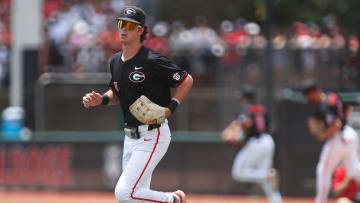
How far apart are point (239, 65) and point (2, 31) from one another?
6.40 meters

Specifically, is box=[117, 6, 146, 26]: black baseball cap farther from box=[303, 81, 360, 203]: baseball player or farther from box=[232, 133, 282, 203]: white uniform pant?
box=[232, 133, 282, 203]: white uniform pant

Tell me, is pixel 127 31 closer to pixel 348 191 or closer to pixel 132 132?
pixel 132 132

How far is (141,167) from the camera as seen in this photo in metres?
7.21

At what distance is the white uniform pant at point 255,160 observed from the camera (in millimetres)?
13422

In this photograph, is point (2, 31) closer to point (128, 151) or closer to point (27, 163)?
point (27, 163)

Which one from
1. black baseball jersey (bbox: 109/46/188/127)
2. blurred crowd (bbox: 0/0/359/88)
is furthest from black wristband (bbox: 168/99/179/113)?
blurred crowd (bbox: 0/0/359/88)

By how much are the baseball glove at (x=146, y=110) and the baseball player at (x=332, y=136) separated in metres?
3.30

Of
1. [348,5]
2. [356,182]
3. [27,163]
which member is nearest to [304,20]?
[348,5]

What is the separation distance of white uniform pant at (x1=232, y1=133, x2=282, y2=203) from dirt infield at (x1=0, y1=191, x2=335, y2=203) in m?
0.51

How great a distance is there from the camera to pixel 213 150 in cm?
1443

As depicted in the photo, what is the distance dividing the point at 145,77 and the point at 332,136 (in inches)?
144

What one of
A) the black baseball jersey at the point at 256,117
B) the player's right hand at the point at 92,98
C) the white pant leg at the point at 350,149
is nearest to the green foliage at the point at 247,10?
the black baseball jersey at the point at 256,117

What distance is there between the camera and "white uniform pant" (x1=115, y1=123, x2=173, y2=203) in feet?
23.5

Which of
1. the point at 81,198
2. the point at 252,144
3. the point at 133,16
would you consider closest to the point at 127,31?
the point at 133,16
